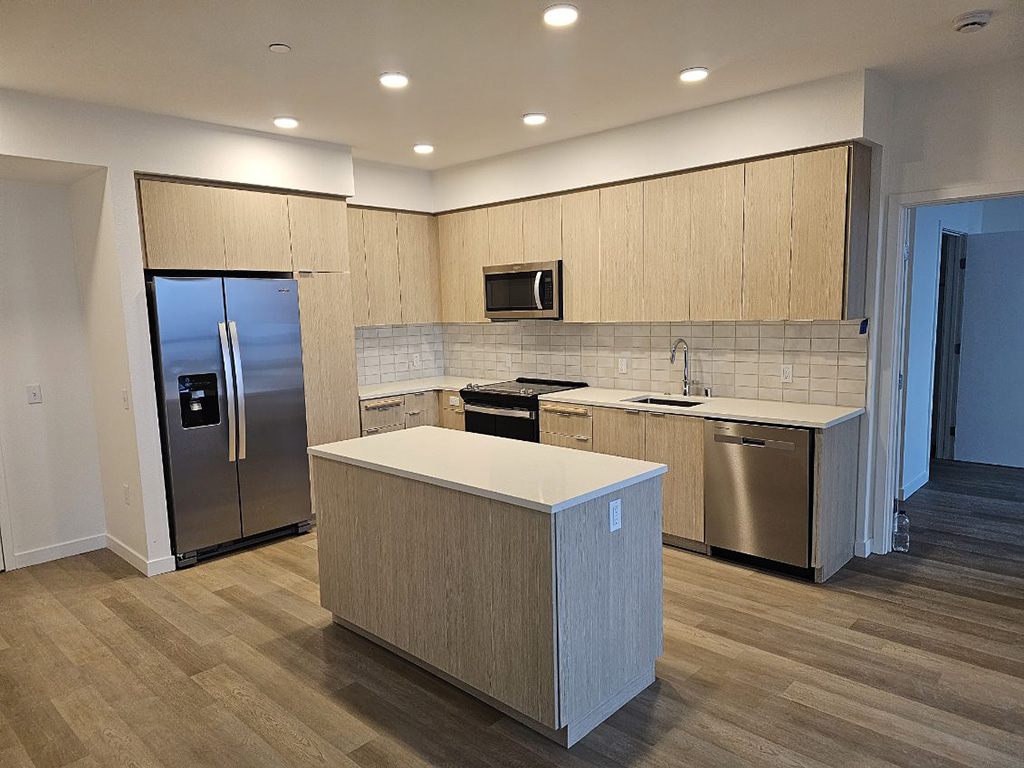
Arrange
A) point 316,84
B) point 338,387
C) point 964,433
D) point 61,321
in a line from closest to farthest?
point 316,84 < point 61,321 < point 338,387 < point 964,433

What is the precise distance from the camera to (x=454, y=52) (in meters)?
3.05

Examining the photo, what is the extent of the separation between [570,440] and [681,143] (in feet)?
6.88

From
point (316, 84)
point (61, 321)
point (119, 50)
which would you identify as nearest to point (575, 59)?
point (316, 84)

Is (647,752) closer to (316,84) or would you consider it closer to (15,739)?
(15,739)

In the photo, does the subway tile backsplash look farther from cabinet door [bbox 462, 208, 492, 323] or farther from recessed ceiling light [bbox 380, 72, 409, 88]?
recessed ceiling light [bbox 380, 72, 409, 88]

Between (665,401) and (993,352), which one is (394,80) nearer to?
(665,401)

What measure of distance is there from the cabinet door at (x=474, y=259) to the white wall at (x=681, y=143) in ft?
0.50

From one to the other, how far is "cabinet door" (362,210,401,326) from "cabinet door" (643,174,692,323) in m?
2.20

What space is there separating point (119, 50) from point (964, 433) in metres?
6.97

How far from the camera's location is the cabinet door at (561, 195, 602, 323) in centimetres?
481

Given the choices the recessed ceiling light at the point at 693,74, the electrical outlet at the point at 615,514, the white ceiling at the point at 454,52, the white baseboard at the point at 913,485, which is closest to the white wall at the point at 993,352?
the white baseboard at the point at 913,485

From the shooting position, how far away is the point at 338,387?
4.93m

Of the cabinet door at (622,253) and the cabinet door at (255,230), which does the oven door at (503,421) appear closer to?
the cabinet door at (622,253)

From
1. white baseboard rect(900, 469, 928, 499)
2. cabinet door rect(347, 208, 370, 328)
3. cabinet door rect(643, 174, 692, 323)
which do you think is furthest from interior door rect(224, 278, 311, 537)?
white baseboard rect(900, 469, 928, 499)
